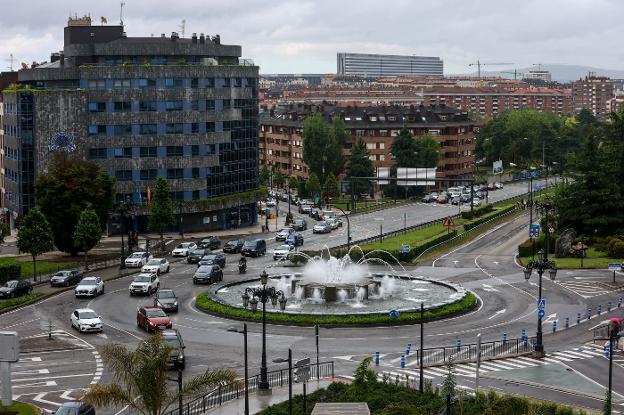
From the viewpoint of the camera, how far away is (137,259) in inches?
3782

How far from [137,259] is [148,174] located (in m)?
26.8

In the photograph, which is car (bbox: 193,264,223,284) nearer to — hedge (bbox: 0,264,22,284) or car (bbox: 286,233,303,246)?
hedge (bbox: 0,264,22,284)

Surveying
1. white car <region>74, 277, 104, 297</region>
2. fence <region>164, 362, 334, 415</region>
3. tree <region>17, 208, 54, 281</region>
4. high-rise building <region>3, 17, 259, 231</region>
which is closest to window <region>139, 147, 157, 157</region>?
high-rise building <region>3, 17, 259, 231</region>

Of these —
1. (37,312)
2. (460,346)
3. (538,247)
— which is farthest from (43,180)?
(460,346)

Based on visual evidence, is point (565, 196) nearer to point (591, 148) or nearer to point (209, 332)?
point (591, 148)

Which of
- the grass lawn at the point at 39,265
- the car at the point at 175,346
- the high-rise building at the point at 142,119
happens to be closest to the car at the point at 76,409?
the car at the point at 175,346

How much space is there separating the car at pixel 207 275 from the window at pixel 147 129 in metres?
37.2

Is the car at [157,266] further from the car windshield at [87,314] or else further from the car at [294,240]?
the car windshield at [87,314]

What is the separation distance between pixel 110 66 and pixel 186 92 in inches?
347

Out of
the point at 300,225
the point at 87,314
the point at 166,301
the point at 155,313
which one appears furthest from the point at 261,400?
the point at 300,225

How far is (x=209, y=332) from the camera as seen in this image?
6575 centimetres

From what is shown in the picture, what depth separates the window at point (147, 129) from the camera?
120 metres

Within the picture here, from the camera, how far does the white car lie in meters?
78.8

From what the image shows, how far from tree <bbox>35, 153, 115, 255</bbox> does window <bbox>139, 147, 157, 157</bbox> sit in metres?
18.9
